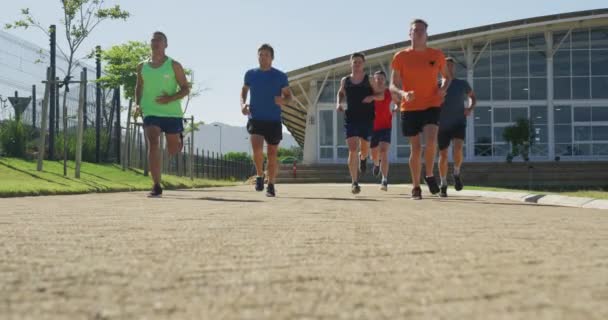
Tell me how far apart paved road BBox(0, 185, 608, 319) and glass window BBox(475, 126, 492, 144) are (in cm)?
3420

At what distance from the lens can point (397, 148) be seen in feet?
123

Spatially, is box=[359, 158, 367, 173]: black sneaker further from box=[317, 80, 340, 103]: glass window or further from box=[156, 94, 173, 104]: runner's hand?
box=[317, 80, 340, 103]: glass window

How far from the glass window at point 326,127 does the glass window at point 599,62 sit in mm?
14509

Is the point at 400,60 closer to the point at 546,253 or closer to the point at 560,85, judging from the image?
the point at 546,253

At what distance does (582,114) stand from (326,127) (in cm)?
1393

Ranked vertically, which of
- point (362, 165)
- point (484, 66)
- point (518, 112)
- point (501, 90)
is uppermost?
point (484, 66)

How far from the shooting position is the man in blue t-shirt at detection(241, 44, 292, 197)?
28.4ft

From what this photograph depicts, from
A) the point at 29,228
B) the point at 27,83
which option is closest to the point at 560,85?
the point at 27,83

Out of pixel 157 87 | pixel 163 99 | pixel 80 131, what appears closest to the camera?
pixel 163 99

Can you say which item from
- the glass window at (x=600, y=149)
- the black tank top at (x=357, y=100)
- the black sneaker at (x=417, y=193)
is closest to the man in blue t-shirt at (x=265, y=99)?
the black tank top at (x=357, y=100)

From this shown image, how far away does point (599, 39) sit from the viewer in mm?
37250

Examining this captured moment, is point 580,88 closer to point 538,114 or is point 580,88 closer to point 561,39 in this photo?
point 538,114

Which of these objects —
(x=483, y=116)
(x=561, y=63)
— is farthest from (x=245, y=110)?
(x=561, y=63)

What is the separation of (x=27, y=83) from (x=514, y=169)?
68.5 ft
